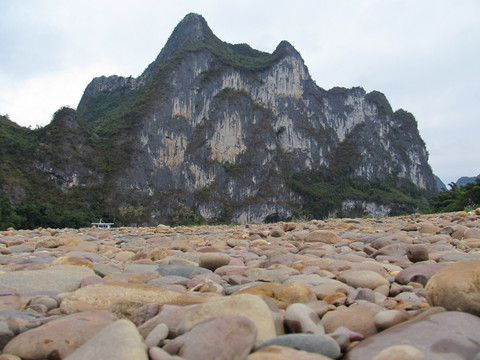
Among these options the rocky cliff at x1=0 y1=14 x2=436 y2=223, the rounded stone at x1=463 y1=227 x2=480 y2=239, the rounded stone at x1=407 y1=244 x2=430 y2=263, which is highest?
the rocky cliff at x1=0 y1=14 x2=436 y2=223

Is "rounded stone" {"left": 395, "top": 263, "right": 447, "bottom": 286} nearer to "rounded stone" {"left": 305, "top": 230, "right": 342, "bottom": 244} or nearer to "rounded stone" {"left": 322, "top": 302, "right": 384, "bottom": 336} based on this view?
"rounded stone" {"left": 322, "top": 302, "right": 384, "bottom": 336}

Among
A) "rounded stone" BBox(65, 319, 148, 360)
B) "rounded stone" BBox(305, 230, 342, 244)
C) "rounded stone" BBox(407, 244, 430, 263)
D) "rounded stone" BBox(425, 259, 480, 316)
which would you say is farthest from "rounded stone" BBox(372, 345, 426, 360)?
"rounded stone" BBox(305, 230, 342, 244)

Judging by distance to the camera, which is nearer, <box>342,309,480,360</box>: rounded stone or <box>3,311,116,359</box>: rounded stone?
<box>342,309,480,360</box>: rounded stone

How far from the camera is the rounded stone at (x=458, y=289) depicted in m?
1.39

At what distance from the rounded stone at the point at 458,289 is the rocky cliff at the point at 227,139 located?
59014mm

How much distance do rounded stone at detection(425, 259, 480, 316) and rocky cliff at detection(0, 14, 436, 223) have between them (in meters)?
59.0

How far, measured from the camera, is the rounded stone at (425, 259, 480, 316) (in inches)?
54.8

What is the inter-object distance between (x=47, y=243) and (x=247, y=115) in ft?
243

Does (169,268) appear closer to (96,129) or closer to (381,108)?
(96,129)

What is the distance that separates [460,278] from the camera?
1470 mm

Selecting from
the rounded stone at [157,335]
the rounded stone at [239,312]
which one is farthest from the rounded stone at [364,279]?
the rounded stone at [157,335]

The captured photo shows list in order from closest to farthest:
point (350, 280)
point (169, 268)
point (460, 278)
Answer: point (460, 278)
point (350, 280)
point (169, 268)

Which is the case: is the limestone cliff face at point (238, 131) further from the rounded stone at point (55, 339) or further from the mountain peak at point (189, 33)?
the rounded stone at point (55, 339)

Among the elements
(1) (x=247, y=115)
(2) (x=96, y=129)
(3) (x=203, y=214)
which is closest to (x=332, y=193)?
(1) (x=247, y=115)
